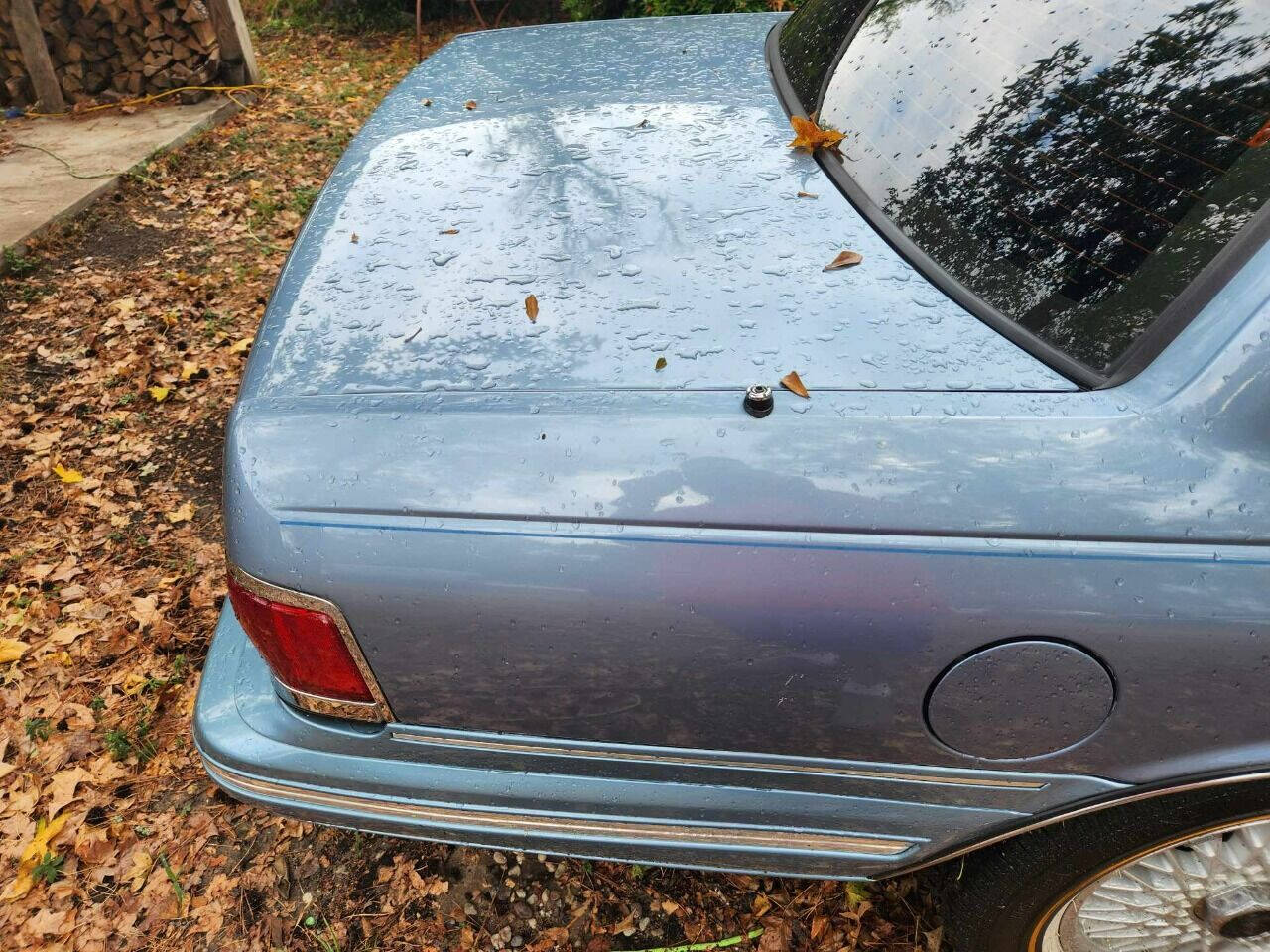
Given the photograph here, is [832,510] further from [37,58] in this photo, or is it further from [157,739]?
[37,58]

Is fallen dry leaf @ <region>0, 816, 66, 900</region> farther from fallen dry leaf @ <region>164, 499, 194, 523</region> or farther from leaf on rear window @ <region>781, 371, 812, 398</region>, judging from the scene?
leaf on rear window @ <region>781, 371, 812, 398</region>

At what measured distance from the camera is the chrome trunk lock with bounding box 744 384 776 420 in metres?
1.24

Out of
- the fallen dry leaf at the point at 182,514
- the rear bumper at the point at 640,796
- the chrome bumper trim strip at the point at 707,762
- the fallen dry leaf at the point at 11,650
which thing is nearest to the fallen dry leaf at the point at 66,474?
the fallen dry leaf at the point at 182,514

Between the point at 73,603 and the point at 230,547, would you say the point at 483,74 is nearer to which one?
the point at 230,547

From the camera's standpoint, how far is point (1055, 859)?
1409 mm

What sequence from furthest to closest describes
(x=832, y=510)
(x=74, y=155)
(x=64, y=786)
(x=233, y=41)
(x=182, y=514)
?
(x=233, y=41) → (x=74, y=155) → (x=182, y=514) → (x=64, y=786) → (x=832, y=510)

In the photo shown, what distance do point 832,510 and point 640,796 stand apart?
61 centimetres

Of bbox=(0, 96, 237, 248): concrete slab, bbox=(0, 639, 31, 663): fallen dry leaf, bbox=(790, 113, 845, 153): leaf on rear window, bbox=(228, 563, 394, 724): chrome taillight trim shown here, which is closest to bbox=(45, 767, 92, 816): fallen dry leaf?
bbox=(0, 639, 31, 663): fallen dry leaf

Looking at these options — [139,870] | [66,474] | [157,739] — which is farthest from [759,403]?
[66,474]

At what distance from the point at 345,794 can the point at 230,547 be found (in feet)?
1.61

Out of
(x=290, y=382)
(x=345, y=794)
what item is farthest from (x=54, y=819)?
(x=290, y=382)

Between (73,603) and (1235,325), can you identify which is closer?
(1235,325)

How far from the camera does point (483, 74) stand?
2.31 meters

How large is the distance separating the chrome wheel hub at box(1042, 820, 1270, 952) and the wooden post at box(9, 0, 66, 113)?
730 centimetres
